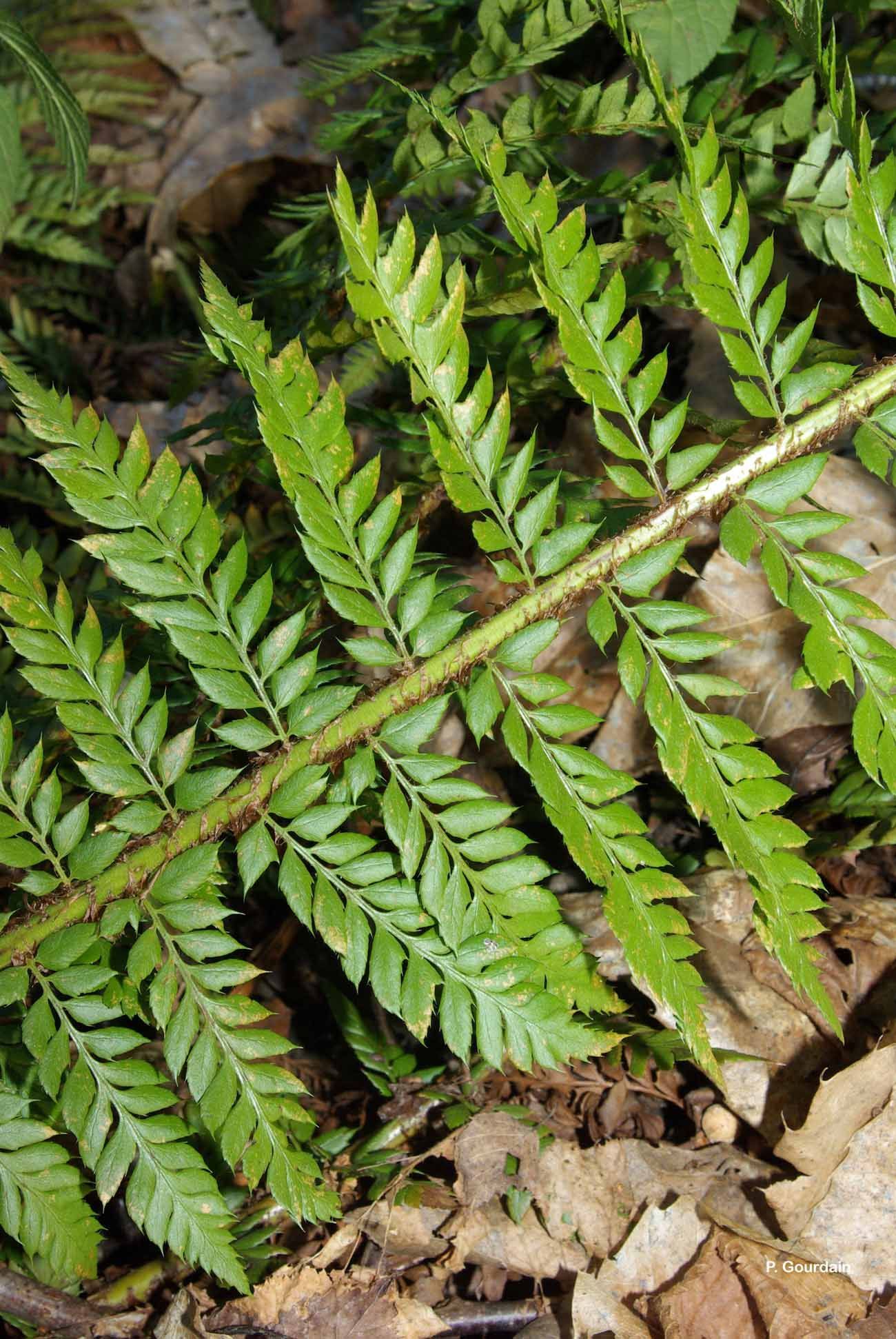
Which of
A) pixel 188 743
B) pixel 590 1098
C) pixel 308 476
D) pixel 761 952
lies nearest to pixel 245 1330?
pixel 590 1098

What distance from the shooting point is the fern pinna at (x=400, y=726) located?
5.53 ft

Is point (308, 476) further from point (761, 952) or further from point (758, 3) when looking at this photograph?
point (758, 3)

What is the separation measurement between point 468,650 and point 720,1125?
48.3 inches

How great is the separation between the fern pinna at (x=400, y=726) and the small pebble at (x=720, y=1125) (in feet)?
1.72

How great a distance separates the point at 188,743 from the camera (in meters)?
1.83

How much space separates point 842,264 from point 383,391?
1377 millimetres

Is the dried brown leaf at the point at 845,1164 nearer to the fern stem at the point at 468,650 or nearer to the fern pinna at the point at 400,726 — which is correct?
the fern pinna at the point at 400,726

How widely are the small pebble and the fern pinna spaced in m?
0.52

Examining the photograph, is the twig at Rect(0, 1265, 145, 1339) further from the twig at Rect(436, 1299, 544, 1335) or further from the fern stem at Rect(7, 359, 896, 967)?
the fern stem at Rect(7, 359, 896, 967)

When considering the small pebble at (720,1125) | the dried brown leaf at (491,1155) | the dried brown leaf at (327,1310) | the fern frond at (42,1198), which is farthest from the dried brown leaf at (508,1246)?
the fern frond at (42,1198)

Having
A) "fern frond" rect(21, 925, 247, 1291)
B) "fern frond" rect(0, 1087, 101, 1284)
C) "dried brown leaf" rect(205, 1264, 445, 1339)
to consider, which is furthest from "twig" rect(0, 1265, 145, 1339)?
"fern frond" rect(21, 925, 247, 1291)

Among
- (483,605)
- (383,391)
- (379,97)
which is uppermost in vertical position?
(379,97)

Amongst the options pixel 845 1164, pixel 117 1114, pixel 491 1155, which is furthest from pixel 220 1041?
pixel 845 1164

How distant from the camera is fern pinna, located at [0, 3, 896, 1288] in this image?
5.53 ft
